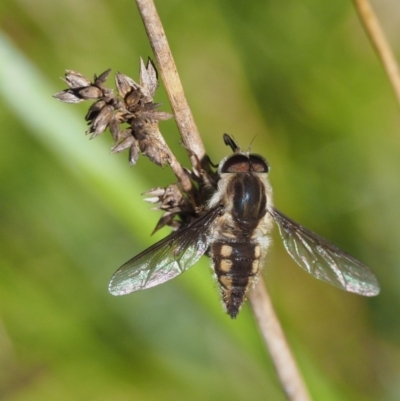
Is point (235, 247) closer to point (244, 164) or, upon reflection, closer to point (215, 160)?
point (244, 164)

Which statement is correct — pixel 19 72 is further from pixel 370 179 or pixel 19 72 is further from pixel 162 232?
pixel 370 179

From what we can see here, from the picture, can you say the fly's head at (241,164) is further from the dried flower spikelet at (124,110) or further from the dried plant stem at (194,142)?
the dried flower spikelet at (124,110)

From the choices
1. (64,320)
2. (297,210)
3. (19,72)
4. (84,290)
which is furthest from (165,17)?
(64,320)

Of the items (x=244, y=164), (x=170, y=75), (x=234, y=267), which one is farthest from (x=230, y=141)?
(x=170, y=75)

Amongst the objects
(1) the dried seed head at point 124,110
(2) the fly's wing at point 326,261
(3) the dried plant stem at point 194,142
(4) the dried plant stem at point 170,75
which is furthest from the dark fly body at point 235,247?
(1) the dried seed head at point 124,110

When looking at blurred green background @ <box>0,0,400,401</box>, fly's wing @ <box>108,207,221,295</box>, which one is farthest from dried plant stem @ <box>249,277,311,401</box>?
Result: blurred green background @ <box>0,0,400,401</box>

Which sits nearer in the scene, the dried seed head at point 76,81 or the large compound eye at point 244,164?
the dried seed head at point 76,81

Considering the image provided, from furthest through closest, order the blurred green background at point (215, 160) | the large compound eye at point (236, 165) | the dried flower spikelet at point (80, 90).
A: the blurred green background at point (215, 160) → the large compound eye at point (236, 165) → the dried flower spikelet at point (80, 90)
